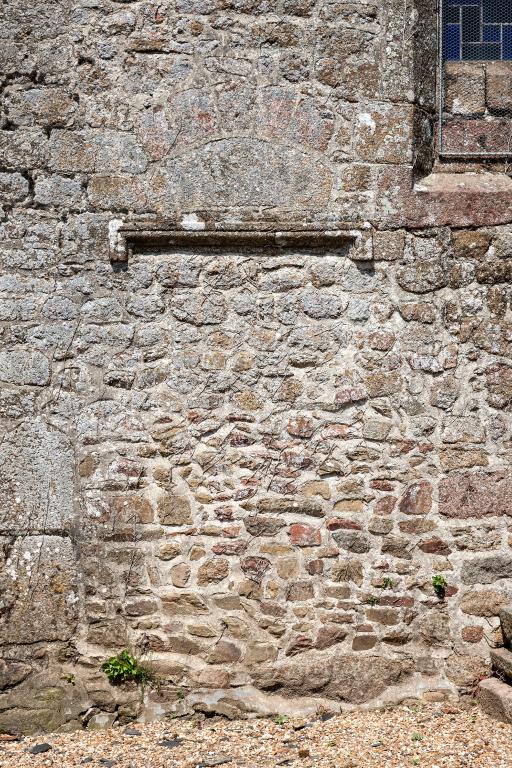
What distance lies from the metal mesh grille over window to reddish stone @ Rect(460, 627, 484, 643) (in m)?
2.80

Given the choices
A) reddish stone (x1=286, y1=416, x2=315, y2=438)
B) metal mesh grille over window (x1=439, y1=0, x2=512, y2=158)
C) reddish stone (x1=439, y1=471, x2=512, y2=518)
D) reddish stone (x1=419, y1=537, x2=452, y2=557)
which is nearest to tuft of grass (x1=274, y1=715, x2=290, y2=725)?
reddish stone (x1=419, y1=537, x2=452, y2=557)

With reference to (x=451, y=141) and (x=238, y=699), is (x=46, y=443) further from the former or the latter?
(x=451, y=141)

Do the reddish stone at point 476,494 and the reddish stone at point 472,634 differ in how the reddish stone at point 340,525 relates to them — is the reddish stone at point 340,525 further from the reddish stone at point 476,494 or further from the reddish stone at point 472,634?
the reddish stone at point 472,634

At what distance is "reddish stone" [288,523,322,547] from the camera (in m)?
4.55

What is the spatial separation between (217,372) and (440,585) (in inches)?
68.7

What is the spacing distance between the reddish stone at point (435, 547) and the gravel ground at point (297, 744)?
860mm

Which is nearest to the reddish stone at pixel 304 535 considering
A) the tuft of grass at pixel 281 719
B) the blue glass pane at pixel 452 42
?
the tuft of grass at pixel 281 719

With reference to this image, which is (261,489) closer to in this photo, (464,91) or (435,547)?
(435,547)

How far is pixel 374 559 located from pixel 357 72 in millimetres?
2764

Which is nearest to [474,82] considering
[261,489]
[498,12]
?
[498,12]

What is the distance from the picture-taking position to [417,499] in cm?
458

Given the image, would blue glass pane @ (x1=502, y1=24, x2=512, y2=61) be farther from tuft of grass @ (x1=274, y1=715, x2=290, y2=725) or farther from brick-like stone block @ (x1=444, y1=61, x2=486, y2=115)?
tuft of grass @ (x1=274, y1=715, x2=290, y2=725)

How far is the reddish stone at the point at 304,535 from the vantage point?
4.55 meters

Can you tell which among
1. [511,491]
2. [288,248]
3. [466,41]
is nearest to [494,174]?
[466,41]
